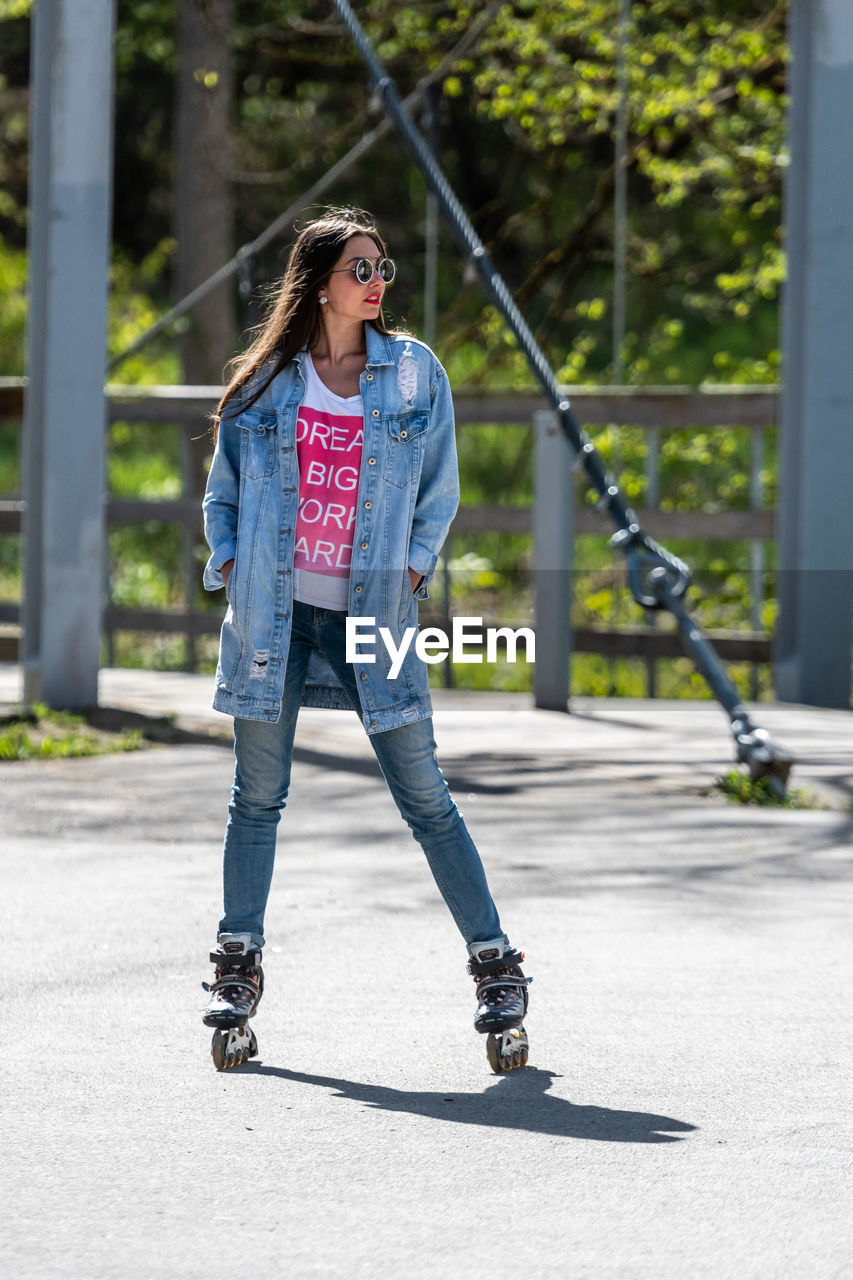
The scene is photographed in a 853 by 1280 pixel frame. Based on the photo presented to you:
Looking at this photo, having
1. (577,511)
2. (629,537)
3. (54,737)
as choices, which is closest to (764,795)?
(629,537)

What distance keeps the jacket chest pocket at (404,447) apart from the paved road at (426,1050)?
1.21 m

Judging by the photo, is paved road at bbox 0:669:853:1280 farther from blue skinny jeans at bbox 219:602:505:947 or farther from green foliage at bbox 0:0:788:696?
green foliage at bbox 0:0:788:696

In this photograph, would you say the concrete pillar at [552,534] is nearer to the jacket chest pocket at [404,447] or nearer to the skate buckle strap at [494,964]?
the jacket chest pocket at [404,447]

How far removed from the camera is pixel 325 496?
415 centimetres

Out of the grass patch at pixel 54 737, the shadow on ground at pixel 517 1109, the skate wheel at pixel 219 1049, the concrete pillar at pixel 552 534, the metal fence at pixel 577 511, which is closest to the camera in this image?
the shadow on ground at pixel 517 1109

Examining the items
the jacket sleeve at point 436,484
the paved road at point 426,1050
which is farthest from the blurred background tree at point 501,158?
the jacket sleeve at point 436,484

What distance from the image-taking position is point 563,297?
54.4 ft

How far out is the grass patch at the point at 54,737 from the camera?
816 cm

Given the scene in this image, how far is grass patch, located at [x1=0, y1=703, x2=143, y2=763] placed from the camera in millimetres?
8156

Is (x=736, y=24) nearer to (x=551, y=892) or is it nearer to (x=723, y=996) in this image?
(x=551, y=892)

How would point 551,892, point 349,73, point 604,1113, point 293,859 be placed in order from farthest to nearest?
point 349,73 → point 293,859 → point 551,892 → point 604,1113

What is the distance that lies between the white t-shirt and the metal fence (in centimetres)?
539

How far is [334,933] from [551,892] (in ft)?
2.66

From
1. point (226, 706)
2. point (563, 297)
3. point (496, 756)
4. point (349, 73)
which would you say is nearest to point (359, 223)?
point (226, 706)
